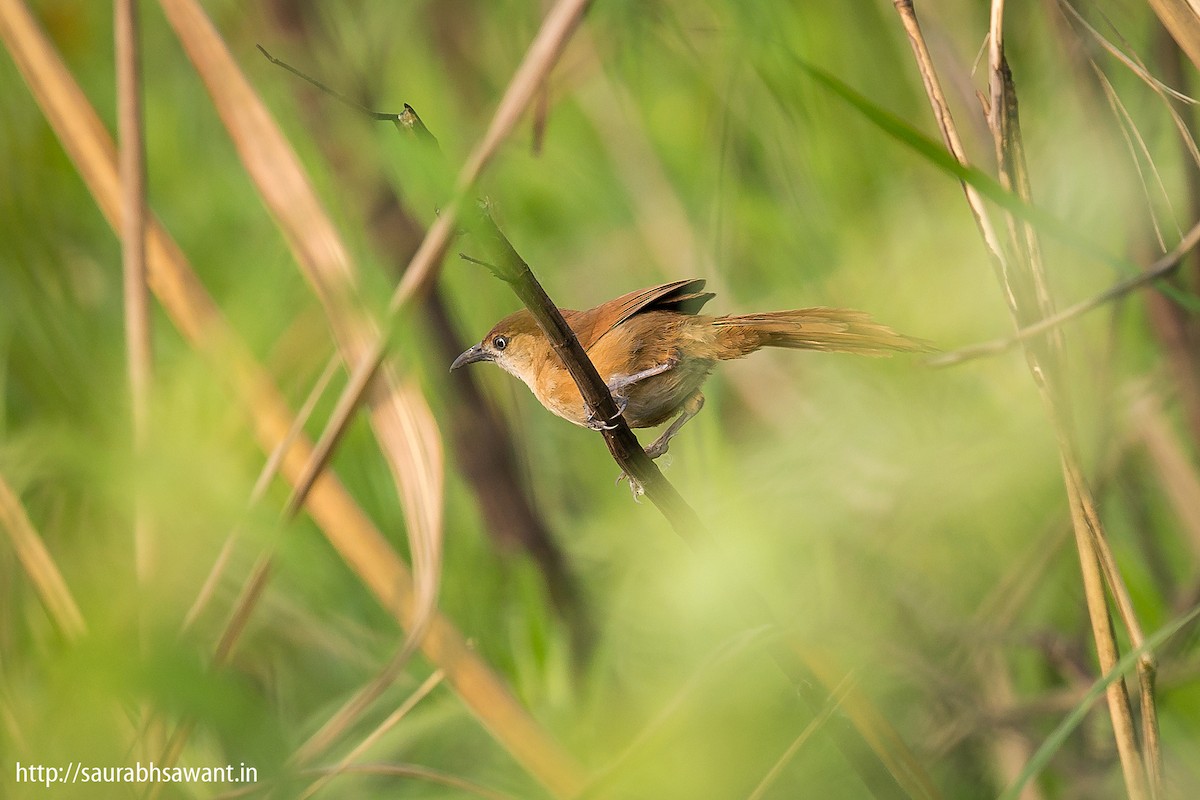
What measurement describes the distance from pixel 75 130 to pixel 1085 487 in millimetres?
2116

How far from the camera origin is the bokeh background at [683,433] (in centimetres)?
204

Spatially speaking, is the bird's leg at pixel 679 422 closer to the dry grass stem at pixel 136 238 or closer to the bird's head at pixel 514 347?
the bird's head at pixel 514 347

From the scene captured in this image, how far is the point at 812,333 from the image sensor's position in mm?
2203

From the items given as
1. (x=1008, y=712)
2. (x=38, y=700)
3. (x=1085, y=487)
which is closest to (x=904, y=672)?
(x=1008, y=712)

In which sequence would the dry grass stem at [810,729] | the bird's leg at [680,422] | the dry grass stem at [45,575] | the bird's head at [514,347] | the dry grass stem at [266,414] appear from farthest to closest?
the bird's head at [514,347] < the bird's leg at [680,422] < the dry grass stem at [45,575] < the dry grass stem at [266,414] < the dry grass stem at [810,729]

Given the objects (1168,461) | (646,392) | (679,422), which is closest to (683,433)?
(679,422)

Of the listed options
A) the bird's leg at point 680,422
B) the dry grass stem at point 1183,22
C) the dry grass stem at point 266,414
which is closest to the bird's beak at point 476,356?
the bird's leg at point 680,422

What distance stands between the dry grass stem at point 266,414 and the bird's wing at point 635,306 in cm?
96

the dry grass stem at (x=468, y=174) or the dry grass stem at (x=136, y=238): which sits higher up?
the dry grass stem at (x=136, y=238)

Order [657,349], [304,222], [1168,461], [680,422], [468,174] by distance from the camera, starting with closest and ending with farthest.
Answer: [468,174] < [304,222] < [1168,461] < [657,349] < [680,422]

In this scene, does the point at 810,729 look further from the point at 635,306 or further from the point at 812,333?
the point at 635,306

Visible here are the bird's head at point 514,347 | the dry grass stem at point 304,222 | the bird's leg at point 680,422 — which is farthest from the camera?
the bird's head at point 514,347

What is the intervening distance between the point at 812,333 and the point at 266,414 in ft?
4.19

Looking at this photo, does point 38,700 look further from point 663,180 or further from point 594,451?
point 663,180
